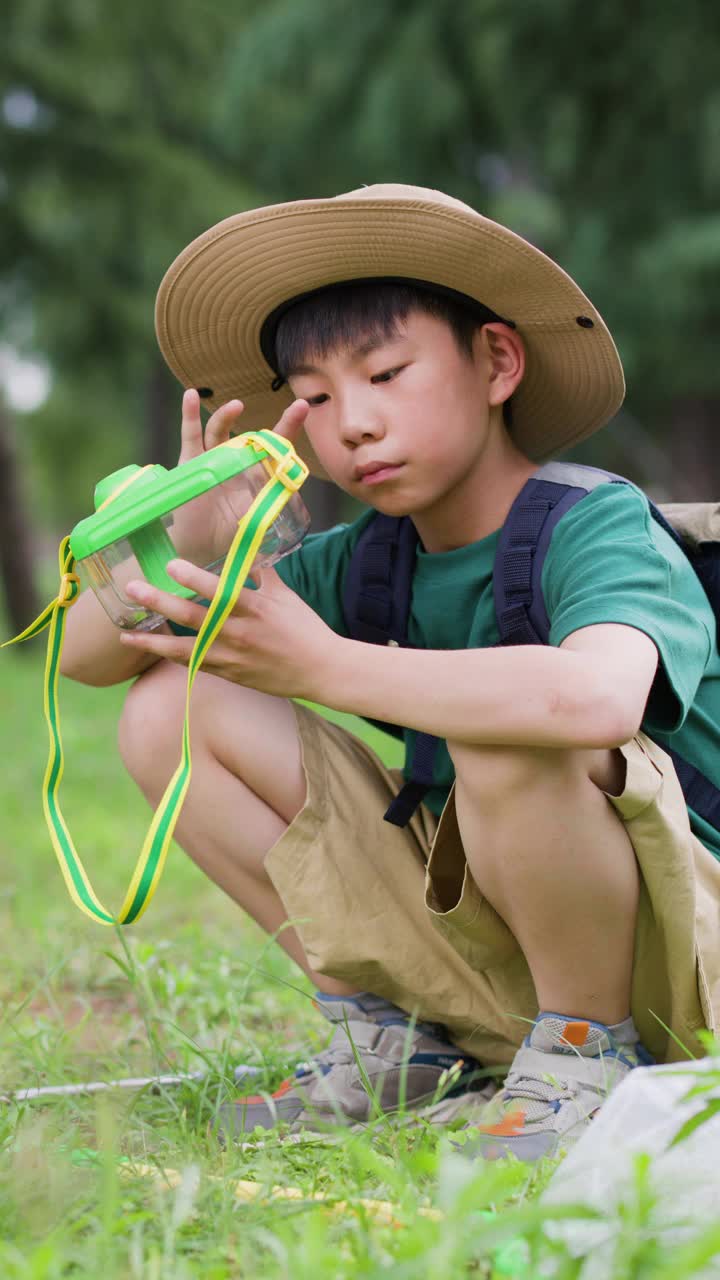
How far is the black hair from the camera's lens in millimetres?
2096

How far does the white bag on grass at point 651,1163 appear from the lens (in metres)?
1.20

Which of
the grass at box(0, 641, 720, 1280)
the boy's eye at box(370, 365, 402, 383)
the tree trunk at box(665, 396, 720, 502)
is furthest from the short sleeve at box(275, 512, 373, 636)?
the tree trunk at box(665, 396, 720, 502)

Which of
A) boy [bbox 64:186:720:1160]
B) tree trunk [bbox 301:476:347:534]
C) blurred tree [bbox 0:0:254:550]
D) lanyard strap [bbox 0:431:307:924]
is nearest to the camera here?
lanyard strap [bbox 0:431:307:924]

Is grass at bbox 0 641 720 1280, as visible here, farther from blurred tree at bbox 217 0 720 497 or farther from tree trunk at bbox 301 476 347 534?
tree trunk at bbox 301 476 347 534

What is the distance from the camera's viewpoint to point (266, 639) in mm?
1792

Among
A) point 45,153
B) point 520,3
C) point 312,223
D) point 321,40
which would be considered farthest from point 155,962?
point 321,40

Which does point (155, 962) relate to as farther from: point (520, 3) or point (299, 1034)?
point (520, 3)

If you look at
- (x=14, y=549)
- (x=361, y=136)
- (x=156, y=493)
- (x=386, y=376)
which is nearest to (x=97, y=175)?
(x=361, y=136)

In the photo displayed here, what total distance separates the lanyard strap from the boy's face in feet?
0.85

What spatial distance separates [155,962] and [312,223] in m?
1.61

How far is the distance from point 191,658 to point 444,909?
64 centimetres

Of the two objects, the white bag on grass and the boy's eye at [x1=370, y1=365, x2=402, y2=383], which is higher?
the boy's eye at [x1=370, y1=365, x2=402, y2=383]

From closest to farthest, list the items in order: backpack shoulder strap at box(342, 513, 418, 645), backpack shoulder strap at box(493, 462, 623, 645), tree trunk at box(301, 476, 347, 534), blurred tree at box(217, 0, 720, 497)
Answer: backpack shoulder strap at box(493, 462, 623, 645) → backpack shoulder strap at box(342, 513, 418, 645) → blurred tree at box(217, 0, 720, 497) → tree trunk at box(301, 476, 347, 534)

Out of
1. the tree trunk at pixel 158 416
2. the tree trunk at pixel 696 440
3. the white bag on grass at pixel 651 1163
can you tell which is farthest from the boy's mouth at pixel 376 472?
the tree trunk at pixel 158 416
